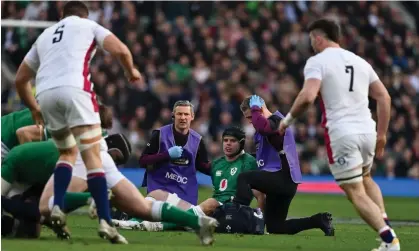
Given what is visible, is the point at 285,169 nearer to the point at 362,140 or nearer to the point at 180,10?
the point at 362,140

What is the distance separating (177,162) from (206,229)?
10.9ft

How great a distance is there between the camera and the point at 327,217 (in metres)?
11.5

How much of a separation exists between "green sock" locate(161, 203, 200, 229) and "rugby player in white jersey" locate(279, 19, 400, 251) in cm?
112

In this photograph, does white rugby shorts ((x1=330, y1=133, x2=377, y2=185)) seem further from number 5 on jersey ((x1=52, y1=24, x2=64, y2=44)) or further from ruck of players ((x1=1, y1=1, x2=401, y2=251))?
number 5 on jersey ((x1=52, y1=24, x2=64, y2=44))

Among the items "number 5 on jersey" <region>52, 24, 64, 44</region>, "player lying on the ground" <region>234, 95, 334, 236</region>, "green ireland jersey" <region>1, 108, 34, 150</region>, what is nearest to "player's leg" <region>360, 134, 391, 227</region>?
"player lying on the ground" <region>234, 95, 334, 236</region>

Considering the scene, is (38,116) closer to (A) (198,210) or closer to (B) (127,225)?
(B) (127,225)

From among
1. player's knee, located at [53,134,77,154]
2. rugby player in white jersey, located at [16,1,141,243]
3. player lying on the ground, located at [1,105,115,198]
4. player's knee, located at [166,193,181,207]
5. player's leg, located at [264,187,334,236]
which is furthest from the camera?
player's knee, located at [166,193,181,207]

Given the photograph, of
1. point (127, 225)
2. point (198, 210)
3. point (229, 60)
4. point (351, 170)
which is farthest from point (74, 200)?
point (229, 60)

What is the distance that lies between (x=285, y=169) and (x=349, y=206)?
7004mm

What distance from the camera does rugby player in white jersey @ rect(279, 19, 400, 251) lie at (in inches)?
356

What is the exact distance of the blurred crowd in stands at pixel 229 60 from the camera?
23797mm

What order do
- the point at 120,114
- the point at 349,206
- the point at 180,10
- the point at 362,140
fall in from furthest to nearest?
the point at 180,10 < the point at 120,114 < the point at 349,206 < the point at 362,140

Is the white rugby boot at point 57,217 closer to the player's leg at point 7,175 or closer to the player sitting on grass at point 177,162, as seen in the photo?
the player's leg at point 7,175

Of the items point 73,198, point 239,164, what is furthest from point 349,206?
point 73,198
